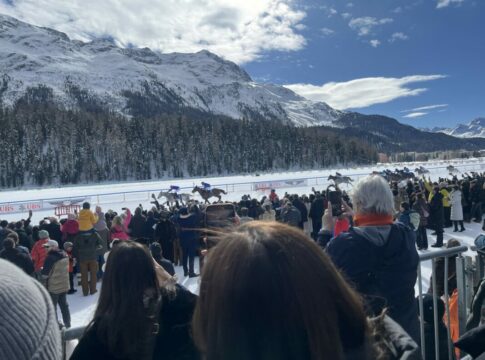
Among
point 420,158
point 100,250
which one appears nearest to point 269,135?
point 420,158

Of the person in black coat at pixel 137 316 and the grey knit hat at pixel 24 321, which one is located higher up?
the grey knit hat at pixel 24 321

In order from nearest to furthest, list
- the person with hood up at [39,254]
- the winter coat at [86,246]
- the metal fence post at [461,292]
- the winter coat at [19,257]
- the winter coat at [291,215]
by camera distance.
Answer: the metal fence post at [461,292] → the winter coat at [19,257] → the person with hood up at [39,254] → the winter coat at [86,246] → the winter coat at [291,215]

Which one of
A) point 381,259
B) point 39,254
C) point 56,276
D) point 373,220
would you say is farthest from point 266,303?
point 39,254

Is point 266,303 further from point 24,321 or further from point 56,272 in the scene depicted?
point 56,272

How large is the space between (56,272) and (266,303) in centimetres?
640

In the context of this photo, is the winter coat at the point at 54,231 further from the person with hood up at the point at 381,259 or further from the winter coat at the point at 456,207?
the winter coat at the point at 456,207

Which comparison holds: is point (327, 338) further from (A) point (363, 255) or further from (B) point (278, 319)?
(A) point (363, 255)

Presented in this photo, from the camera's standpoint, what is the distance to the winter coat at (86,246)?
8398mm

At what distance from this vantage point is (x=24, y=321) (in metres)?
0.88

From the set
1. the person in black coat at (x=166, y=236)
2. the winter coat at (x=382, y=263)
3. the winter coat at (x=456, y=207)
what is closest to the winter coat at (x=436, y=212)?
the winter coat at (x=456, y=207)

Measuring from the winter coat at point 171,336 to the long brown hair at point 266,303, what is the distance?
38.6 inches

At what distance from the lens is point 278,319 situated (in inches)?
43.4

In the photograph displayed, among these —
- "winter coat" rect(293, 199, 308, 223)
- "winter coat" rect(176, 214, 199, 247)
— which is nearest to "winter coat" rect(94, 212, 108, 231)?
"winter coat" rect(176, 214, 199, 247)

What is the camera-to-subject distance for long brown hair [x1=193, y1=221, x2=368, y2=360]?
1.10 meters
